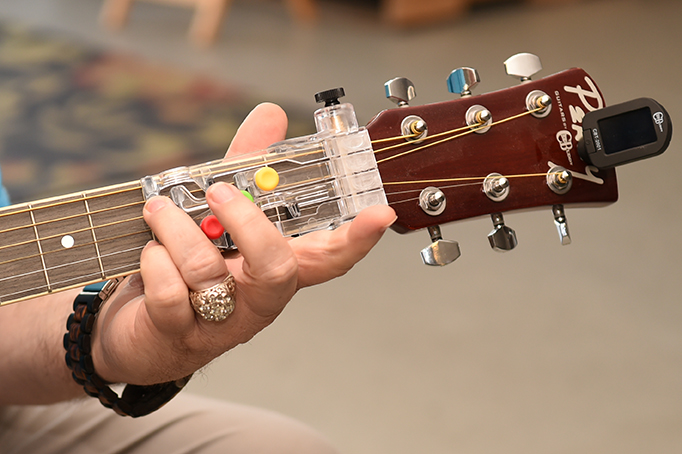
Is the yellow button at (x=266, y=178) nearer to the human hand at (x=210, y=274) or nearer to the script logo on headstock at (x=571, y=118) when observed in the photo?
Result: the human hand at (x=210, y=274)

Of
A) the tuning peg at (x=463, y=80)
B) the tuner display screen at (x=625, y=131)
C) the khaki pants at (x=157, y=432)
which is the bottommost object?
the khaki pants at (x=157, y=432)

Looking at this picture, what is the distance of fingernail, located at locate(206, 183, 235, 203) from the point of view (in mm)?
686

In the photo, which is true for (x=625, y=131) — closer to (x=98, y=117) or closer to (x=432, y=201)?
(x=432, y=201)

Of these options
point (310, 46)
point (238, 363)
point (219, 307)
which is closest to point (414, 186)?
point (219, 307)

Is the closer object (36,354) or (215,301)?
(215,301)

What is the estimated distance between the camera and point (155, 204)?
2.33 feet

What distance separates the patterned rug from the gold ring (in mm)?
1780

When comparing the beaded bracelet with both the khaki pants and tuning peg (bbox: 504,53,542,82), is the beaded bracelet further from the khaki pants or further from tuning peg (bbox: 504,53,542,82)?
tuning peg (bbox: 504,53,542,82)

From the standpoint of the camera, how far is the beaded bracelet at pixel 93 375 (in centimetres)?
84

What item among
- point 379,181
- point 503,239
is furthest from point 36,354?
point 503,239

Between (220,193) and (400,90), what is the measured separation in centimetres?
24

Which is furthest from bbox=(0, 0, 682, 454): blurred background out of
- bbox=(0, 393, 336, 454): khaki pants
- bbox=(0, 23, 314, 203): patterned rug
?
bbox=(0, 393, 336, 454): khaki pants

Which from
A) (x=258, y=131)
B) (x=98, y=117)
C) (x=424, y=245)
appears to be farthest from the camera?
(x=98, y=117)

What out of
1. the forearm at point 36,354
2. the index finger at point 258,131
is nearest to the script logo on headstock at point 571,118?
the index finger at point 258,131
